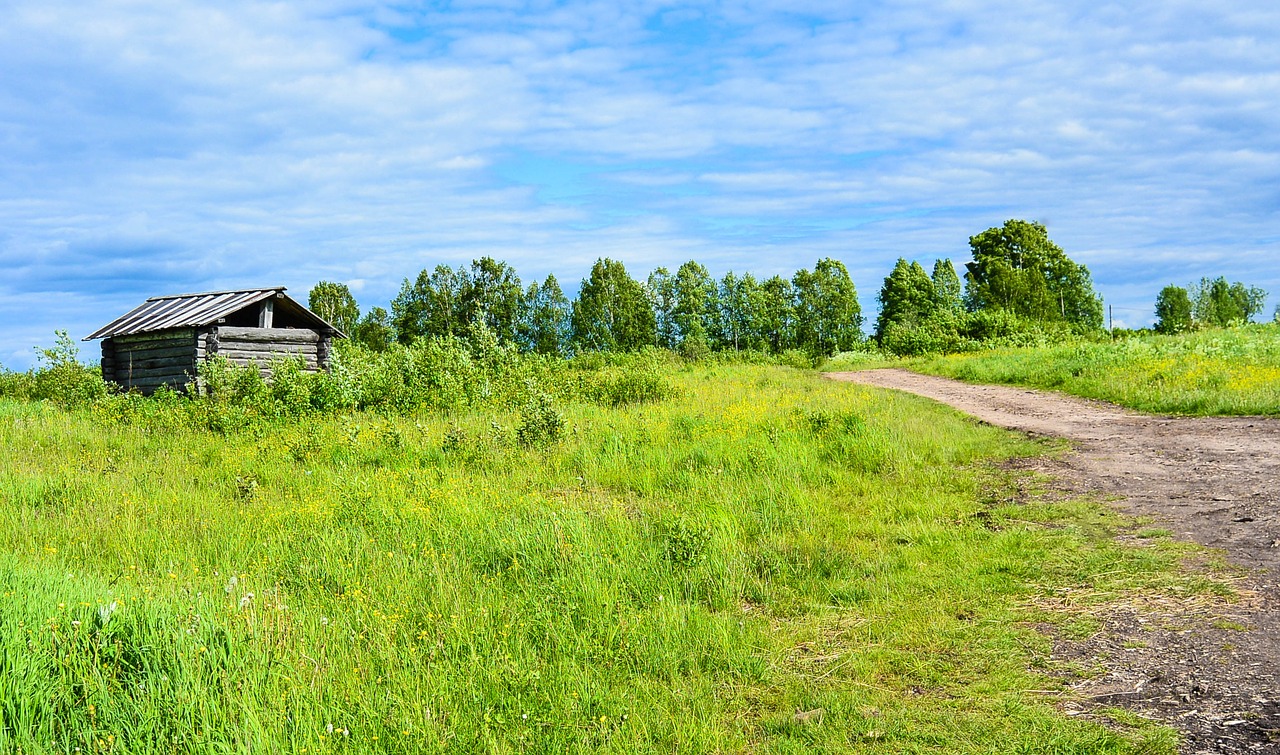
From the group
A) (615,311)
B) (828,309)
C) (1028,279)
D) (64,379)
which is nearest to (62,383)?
(64,379)

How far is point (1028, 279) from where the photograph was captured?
44500mm

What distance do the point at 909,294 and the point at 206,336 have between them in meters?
39.2

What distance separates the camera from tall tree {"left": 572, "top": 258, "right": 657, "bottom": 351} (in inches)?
1809

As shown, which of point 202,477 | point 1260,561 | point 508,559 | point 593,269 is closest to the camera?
point 1260,561

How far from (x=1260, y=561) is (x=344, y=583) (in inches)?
284

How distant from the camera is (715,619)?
539 cm

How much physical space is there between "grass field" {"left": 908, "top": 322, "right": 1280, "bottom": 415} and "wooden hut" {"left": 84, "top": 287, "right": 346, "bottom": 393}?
1954 cm

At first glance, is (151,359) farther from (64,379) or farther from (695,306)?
(695,306)

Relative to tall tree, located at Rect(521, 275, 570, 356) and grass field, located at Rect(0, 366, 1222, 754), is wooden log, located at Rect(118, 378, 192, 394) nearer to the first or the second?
grass field, located at Rect(0, 366, 1222, 754)

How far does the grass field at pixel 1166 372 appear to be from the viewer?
1345 cm

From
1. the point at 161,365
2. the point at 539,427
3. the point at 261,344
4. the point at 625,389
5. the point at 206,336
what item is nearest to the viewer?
the point at 539,427

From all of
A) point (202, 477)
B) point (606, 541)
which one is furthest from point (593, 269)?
point (606, 541)

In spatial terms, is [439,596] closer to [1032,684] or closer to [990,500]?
[1032,684]

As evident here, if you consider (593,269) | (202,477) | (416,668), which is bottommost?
(416,668)
